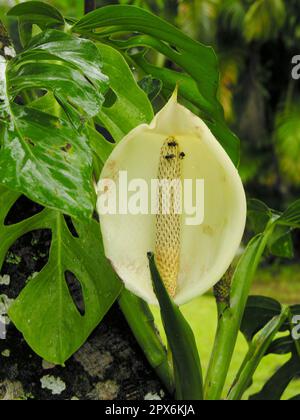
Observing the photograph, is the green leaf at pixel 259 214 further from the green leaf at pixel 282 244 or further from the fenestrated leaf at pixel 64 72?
the fenestrated leaf at pixel 64 72

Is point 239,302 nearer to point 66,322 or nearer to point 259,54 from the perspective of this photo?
point 66,322

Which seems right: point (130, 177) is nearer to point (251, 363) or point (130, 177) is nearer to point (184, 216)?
point (184, 216)

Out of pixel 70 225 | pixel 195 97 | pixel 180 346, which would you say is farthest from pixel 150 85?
pixel 180 346

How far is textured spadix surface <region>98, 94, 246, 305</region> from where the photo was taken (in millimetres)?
663

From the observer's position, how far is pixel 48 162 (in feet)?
1.78

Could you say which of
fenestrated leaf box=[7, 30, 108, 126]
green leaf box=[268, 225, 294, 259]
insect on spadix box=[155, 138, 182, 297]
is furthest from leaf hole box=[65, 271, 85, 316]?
green leaf box=[268, 225, 294, 259]

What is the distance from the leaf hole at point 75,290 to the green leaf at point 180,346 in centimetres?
10

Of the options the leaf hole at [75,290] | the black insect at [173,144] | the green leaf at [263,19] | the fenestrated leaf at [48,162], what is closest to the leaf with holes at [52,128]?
the fenestrated leaf at [48,162]

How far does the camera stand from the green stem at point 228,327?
0.77 metres

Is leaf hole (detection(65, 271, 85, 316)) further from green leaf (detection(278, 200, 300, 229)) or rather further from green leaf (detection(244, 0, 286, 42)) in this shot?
green leaf (detection(244, 0, 286, 42))

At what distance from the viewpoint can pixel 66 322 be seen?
745mm

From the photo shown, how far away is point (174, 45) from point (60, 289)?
0.25m

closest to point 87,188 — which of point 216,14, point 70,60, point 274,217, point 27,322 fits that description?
point 70,60

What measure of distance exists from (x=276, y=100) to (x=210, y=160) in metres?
6.70
